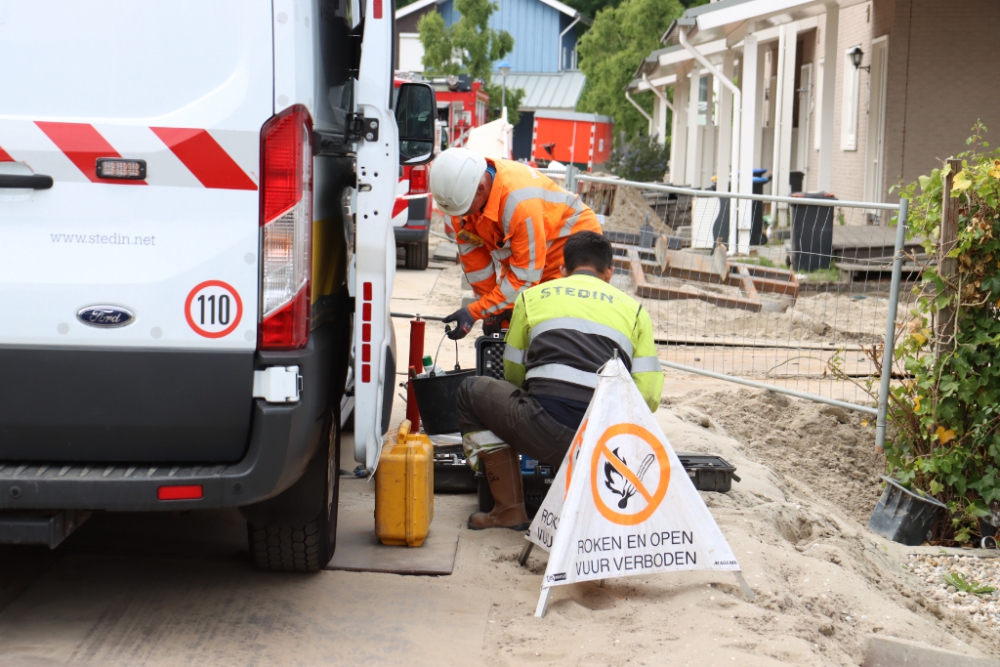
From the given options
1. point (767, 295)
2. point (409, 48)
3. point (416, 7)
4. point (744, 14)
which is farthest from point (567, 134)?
point (767, 295)

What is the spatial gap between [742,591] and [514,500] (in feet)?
3.97

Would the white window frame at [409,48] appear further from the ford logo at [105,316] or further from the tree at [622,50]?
the ford logo at [105,316]

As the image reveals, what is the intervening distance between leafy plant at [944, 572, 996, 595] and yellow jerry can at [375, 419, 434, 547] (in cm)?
261

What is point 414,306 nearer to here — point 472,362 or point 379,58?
point 472,362

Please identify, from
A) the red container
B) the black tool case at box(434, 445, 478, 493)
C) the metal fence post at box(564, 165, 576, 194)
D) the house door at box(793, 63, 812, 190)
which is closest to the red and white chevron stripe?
the black tool case at box(434, 445, 478, 493)

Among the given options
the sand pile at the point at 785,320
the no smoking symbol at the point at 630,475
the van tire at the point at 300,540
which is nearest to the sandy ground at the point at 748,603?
the no smoking symbol at the point at 630,475

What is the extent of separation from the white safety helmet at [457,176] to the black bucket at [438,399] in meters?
0.87

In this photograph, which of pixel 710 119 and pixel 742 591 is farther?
pixel 710 119

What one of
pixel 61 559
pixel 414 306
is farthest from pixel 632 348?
pixel 414 306

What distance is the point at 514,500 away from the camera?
506 cm

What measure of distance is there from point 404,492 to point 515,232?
4.83ft

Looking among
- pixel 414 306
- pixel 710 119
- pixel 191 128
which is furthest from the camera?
pixel 710 119

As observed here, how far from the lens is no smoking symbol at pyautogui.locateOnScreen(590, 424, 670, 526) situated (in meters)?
4.11

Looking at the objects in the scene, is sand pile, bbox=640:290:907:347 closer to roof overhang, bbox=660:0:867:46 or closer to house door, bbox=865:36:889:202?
house door, bbox=865:36:889:202
